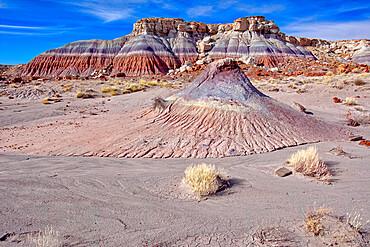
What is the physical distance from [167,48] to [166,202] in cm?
5814

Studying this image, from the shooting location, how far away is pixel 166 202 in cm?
354

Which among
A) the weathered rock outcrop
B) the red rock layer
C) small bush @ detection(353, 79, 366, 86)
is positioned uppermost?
the weathered rock outcrop

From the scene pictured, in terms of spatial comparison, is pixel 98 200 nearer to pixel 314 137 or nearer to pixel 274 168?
pixel 274 168

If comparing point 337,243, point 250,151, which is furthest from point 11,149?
point 337,243

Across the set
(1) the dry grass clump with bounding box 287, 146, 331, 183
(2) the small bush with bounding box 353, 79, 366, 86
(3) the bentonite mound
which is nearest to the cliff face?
(2) the small bush with bounding box 353, 79, 366, 86

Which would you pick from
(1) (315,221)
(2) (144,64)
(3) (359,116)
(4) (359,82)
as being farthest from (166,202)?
(2) (144,64)

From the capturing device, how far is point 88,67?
189ft

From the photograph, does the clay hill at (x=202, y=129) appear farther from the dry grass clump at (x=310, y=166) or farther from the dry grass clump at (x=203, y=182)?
the dry grass clump at (x=203, y=182)

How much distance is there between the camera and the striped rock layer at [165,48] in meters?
52.2

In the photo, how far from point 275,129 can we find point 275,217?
4.87 meters

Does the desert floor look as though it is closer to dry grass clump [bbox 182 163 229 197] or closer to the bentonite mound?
dry grass clump [bbox 182 163 229 197]

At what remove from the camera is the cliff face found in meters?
52.2

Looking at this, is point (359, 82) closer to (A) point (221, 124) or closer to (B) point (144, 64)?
(A) point (221, 124)

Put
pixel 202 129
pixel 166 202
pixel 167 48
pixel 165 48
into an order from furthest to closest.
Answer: pixel 167 48 → pixel 165 48 → pixel 202 129 → pixel 166 202
